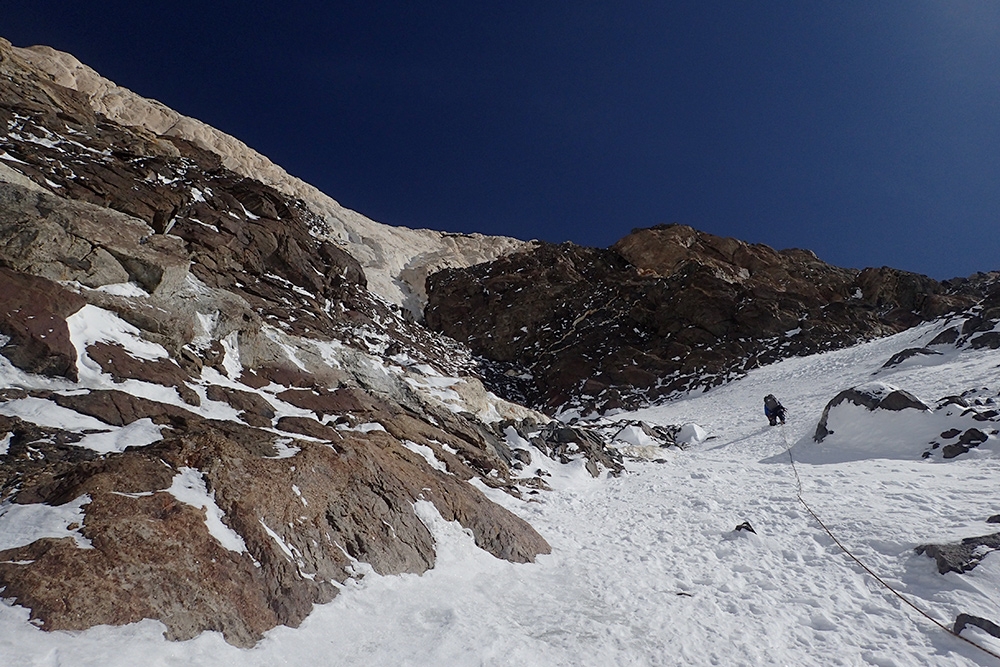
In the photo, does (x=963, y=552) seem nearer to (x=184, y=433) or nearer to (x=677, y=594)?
(x=677, y=594)

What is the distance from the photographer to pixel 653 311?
47688 mm

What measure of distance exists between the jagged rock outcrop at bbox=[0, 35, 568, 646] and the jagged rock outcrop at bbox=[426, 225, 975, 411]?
23661 mm

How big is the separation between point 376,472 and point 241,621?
3.35 m

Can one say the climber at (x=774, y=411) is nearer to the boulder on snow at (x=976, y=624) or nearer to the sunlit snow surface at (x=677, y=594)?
the sunlit snow surface at (x=677, y=594)

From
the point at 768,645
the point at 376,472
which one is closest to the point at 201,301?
the point at 376,472

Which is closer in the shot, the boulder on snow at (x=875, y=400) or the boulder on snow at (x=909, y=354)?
the boulder on snow at (x=875, y=400)

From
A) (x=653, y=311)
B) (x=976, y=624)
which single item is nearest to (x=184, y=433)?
(x=976, y=624)

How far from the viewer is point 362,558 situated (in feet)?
19.6

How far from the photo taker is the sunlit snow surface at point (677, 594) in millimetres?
4445

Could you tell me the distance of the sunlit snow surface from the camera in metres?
4.45

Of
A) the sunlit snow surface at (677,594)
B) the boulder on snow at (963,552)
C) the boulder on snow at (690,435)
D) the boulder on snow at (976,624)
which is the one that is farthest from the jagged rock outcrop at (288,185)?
the boulder on snow at (976,624)

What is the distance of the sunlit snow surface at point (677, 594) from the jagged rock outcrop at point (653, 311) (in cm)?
2631

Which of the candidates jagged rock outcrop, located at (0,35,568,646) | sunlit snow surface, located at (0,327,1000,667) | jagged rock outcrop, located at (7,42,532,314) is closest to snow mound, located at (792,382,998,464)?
sunlit snow surface, located at (0,327,1000,667)

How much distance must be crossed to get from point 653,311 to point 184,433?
4608 cm
